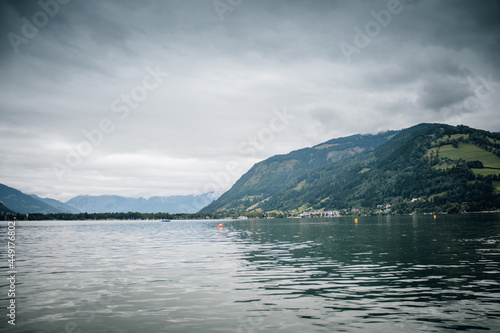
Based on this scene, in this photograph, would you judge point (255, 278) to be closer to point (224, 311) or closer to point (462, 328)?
point (224, 311)

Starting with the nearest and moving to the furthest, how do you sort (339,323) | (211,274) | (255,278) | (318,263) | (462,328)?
(462,328), (339,323), (255,278), (211,274), (318,263)

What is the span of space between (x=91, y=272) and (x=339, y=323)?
31314 millimetres

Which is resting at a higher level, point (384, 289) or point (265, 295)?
point (384, 289)

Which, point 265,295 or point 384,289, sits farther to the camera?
point 384,289

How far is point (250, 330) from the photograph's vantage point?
716 inches

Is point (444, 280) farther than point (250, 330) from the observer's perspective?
Yes

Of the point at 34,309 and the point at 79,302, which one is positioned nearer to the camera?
the point at 34,309

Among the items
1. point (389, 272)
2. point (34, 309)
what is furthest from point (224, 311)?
point (389, 272)

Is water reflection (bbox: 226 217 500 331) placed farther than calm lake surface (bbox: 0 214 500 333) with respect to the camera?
Yes

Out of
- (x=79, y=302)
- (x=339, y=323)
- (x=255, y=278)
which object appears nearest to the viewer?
(x=339, y=323)

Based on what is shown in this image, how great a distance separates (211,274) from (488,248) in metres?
43.4

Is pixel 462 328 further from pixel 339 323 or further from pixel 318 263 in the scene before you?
pixel 318 263

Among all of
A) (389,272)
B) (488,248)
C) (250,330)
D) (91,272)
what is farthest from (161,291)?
(488,248)

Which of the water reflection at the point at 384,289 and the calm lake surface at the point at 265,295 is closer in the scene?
the calm lake surface at the point at 265,295
